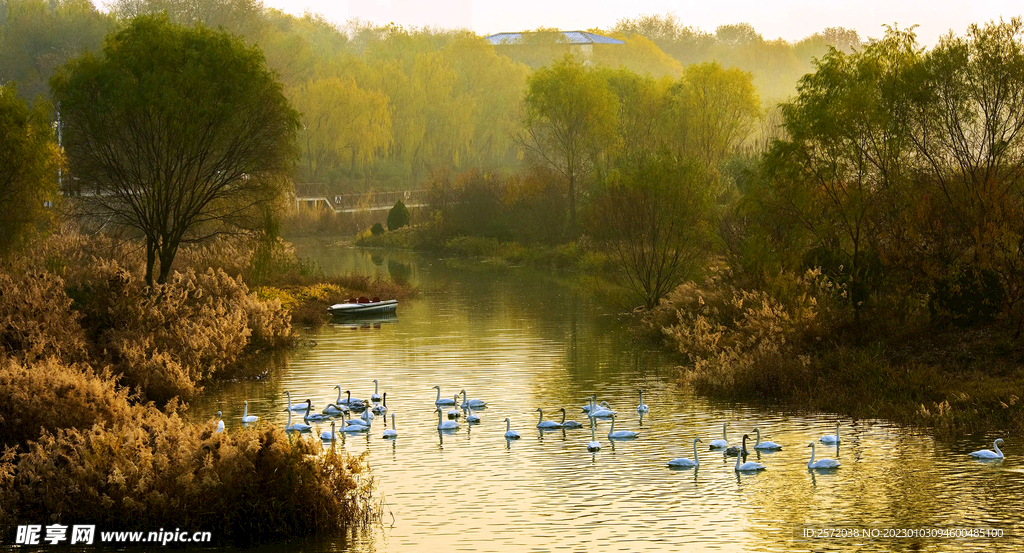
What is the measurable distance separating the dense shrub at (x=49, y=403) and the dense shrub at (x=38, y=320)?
3.50m

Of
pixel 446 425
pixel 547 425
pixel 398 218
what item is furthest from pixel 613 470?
pixel 398 218

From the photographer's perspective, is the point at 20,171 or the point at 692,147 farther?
the point at 692,147

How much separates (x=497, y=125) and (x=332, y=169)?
61.8 feet

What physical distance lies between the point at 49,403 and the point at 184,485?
15.8 ft

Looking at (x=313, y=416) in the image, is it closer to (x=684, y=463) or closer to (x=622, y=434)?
(x=622, y=434)

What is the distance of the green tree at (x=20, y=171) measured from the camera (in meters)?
30.6

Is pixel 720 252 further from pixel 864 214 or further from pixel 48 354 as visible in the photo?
pixel 48 354

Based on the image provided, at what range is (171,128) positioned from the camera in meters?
35.0

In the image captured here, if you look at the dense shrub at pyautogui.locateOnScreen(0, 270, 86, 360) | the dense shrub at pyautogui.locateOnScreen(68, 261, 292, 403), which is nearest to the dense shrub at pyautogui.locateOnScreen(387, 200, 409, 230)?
the dense shrub at pyautogui.locateOnScreen(68, 261, 292, 403)

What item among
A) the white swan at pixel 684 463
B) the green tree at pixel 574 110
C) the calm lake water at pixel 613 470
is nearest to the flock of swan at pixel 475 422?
the white swan at pixel 684 463

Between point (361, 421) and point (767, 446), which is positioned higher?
point (361, 421)

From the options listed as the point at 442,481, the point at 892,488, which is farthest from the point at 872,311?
the point at 442,481

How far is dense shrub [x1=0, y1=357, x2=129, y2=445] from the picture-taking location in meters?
19.0

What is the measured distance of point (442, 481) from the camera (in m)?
19.5
